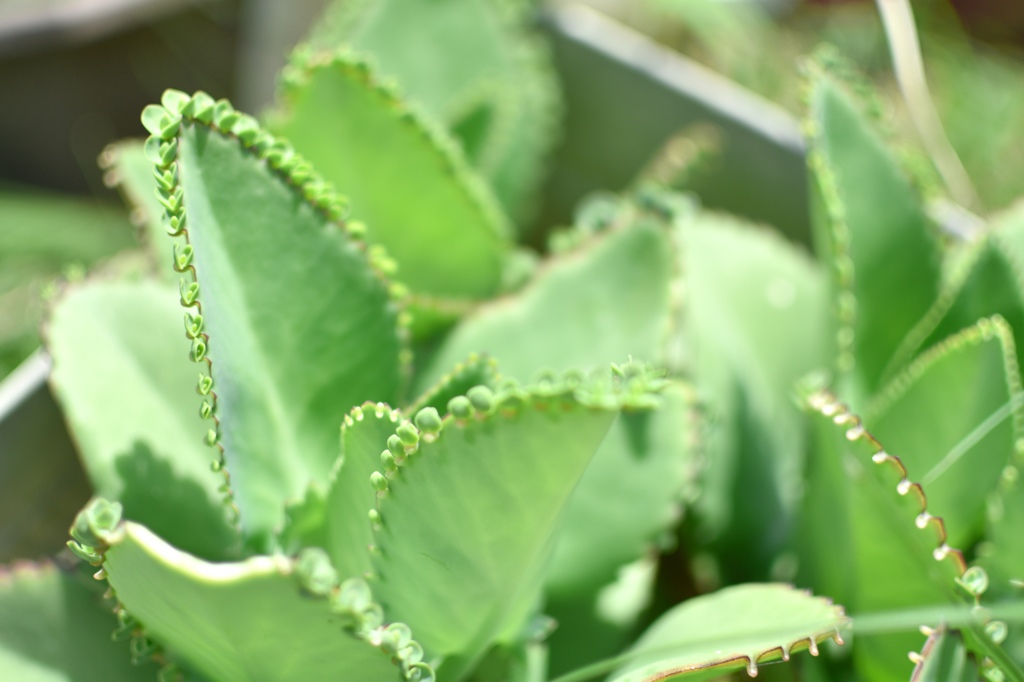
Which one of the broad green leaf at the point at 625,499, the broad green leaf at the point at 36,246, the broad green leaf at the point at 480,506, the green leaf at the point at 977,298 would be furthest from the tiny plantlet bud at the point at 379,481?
the broad green leaf at the point at 36,246

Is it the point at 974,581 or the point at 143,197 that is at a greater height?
the point at 143,197

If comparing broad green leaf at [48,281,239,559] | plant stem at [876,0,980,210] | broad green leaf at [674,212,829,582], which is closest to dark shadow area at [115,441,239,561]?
broad green leaf at [48,281,239,559]

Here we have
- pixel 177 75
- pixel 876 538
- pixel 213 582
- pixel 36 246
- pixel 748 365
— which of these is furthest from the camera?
pixel 177 75

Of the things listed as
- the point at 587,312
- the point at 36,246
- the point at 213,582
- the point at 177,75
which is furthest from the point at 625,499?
the point at 177,75

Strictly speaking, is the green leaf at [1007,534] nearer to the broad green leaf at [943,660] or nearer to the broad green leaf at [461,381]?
the broad green leaf at [943,660]

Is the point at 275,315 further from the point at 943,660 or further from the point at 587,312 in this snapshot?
the point at 943,660

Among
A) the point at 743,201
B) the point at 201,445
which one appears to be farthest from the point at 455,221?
the point at 743,201

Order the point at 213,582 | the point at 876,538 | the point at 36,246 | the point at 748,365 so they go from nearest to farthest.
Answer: the point at 213,582, the point at 876,538, the point at 748,365, the point at 36,246
